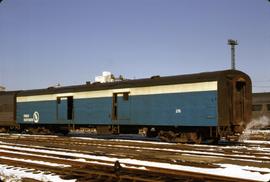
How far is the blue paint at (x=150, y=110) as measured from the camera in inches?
731

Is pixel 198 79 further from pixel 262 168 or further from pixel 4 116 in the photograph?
pixel 4 116

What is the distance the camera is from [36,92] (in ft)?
95.9

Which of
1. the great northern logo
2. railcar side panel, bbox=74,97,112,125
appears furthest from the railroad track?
the great northern logo

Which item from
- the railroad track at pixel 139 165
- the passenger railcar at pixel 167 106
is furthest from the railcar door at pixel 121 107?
the railroad track at pixel 139 165

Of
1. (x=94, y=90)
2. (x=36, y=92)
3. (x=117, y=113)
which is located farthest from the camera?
(x=36, y=92)

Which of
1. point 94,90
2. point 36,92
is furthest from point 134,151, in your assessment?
point 36,92

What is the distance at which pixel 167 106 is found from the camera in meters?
20.1

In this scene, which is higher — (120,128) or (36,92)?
(36,92)

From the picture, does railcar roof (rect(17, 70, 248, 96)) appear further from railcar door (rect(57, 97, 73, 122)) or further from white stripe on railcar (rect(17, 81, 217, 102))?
railcar door (rect(57, 97, 73, 122))

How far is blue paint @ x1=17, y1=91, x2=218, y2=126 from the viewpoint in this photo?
18562 millimetres

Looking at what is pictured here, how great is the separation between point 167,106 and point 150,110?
3.90 feet

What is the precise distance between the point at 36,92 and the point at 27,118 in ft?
7.53

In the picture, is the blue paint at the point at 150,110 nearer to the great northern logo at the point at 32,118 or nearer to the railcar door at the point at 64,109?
the railcar door at the point at 64,109

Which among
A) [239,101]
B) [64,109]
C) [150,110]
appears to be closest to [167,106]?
[150,110]
